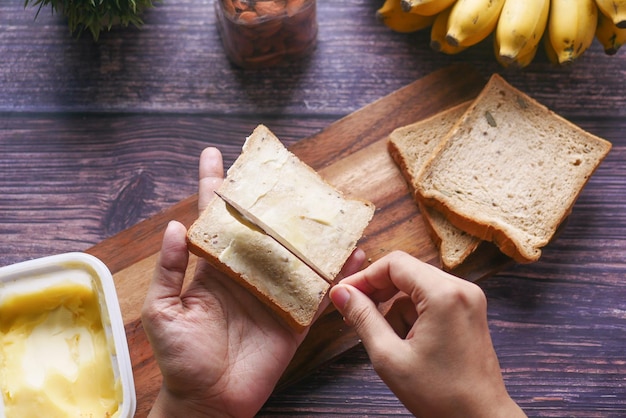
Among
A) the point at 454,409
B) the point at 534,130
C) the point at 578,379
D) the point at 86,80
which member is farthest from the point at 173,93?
the point at 578,379

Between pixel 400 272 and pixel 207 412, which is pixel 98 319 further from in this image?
pixel 400 272

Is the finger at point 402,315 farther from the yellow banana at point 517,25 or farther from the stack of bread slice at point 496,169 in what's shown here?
the yellow banana at point 517,25

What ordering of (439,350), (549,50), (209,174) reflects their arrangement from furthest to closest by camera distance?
(549,50) → (209,174) → (439,350)

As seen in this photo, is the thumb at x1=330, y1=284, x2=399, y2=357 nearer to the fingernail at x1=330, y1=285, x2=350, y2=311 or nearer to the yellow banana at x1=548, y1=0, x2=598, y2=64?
the fingernail at x1=330, y1=285, x2=350, y2=311

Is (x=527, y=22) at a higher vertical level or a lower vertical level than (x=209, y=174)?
higher

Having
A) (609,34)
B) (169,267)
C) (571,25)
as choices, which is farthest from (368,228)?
(609,34)

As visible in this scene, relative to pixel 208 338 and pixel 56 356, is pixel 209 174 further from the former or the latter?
pixel 56 356

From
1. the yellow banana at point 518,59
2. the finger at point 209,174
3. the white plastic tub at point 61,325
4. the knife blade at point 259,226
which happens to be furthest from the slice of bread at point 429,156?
the white plastic tub at point 61,325
